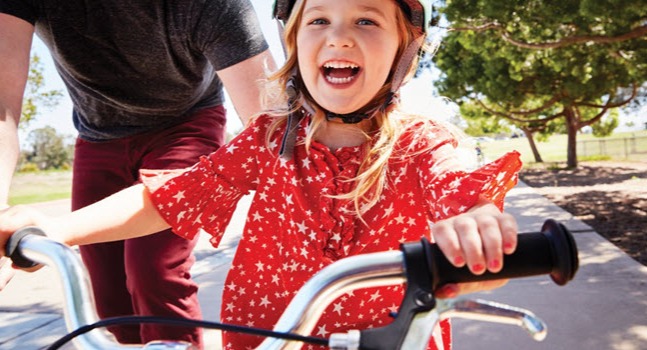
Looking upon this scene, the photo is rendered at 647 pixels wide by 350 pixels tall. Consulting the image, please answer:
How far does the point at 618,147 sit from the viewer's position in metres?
29.0

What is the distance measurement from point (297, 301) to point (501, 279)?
32 centimetres

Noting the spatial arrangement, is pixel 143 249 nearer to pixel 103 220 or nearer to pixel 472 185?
pixel 103 220

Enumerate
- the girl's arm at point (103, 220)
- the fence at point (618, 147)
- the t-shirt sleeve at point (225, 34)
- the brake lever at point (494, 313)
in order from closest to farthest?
1. the brake lever at point (494, 313)
2. the girl's arm at point (103, 220)
3. the t-shirt sleeve at point (225, 34)
4. the fence at point (618, 147)

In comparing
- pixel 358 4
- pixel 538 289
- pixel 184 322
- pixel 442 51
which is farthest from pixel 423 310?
pixel 442 51

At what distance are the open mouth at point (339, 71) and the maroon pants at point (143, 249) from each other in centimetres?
67

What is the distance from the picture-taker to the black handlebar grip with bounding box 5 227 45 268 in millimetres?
1094

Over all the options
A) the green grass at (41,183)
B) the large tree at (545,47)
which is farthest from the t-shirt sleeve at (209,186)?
the green grass at (41,183)

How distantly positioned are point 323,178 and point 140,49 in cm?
88

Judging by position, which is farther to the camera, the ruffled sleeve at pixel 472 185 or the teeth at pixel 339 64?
the teeth at pixel 339 64

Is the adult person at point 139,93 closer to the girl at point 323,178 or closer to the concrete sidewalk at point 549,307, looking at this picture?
the girl at point 323,178

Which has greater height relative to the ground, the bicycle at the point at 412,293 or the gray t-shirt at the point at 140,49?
the gray t-shirt at the point at 140,49

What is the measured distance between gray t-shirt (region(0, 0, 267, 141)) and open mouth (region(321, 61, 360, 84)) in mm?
402

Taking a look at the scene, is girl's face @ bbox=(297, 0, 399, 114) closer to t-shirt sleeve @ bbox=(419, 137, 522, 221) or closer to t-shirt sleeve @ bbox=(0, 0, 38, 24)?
t-shirt sleeve @ bbox=(419, 137, 522, 221)

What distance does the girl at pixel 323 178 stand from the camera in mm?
1611
